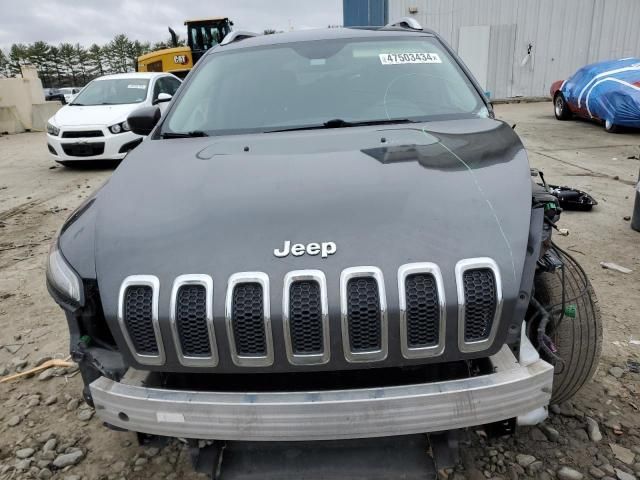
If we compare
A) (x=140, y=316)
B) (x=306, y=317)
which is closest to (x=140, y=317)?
(x=140, y=316)

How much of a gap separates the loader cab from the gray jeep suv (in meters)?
15.6

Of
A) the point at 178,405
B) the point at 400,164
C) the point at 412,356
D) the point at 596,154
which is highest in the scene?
the point at 400,164

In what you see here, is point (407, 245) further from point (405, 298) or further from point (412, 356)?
point (412, 356)

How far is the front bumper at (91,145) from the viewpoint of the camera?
28.0ft

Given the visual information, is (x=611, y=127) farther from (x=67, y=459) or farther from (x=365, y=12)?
(x=365, y=12)

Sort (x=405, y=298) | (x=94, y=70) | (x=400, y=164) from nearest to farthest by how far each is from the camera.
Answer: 1. (x=405, y=298)
2. (x=400, y=164)
3. (x=94, y=70)

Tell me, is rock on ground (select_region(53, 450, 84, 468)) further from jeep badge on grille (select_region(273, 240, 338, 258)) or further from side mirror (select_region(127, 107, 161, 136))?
side mirror (select_region(127, 107, 161, 136))

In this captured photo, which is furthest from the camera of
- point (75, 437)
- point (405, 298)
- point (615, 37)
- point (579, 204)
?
point (615, 37)

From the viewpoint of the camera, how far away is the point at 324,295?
155 centimetres

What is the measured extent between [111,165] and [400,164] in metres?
8.46

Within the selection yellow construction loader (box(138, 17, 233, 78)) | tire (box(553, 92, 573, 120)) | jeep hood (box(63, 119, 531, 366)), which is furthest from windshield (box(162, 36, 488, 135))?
yellow construction loader (box(138, 17, 233, 78))

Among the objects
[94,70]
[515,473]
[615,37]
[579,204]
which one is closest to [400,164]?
[515,473]

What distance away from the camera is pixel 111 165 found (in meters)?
9.36

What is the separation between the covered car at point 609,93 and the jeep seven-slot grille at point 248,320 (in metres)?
11.2
